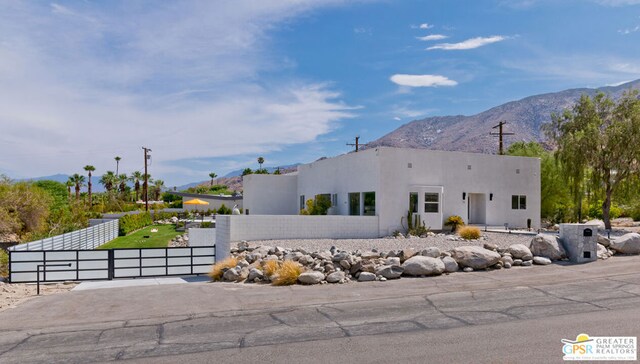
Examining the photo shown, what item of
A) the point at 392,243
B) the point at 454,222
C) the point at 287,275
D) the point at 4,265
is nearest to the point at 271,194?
the point at 454,222

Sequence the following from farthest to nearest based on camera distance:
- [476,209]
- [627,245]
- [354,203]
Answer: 1. [476,209]
2. [354,203]
3. [627,245]

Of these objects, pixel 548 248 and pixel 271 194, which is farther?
pixel 271 194

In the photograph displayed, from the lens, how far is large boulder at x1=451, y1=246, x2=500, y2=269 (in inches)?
578

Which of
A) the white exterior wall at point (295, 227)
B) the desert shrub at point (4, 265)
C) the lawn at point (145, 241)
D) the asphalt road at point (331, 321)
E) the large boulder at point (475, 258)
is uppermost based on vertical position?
the white exterior wall at point (295, 227)

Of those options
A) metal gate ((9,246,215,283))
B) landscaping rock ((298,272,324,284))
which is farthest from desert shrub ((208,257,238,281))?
landscaping rock ((298,272,324,284))

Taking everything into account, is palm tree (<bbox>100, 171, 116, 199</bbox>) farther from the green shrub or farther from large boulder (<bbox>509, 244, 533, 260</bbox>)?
large boulder (<bbox>509, 244, 533, 260</bbox>)

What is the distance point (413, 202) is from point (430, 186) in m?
1.33

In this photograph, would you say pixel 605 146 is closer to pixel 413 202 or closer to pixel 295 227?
pixel 413 202

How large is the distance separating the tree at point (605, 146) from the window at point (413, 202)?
10270 mm

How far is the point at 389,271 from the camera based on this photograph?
13547mm

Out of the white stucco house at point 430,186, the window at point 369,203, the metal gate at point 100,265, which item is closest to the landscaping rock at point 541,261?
the white stucco house at point 430,186

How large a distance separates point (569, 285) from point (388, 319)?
5811 mm

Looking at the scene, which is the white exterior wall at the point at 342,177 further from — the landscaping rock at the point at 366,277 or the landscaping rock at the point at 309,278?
the landscaping rock at the point at 309,278

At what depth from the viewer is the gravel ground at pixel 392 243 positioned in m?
19.7
